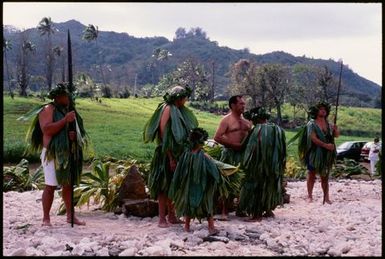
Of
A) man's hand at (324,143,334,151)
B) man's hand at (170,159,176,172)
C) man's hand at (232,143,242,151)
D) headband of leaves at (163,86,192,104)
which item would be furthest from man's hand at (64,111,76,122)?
man's hand at (324,143,334,151)

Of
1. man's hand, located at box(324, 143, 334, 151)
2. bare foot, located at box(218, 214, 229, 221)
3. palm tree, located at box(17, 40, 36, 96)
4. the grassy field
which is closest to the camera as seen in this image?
bare foot, located at box(218, 214, 229, 221)

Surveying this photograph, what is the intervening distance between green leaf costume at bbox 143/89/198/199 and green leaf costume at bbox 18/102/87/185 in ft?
2.45

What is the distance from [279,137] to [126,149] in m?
16.4

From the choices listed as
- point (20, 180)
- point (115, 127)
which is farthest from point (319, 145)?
point (115, 127)

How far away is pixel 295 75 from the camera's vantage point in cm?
6669

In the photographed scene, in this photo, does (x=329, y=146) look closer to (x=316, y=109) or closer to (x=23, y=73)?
(x=316, y=109)

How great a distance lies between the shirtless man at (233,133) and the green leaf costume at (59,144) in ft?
5.48

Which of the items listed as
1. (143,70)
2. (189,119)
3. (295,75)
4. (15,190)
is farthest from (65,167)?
(143,70)

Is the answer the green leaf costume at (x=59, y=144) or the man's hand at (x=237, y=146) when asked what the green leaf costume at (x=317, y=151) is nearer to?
the man's hand at (x=237, y=146)

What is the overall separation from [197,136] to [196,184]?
1.58ft

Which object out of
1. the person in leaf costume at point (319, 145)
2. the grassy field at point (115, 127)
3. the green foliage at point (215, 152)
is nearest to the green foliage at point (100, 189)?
the green foliage at point (215, 152)

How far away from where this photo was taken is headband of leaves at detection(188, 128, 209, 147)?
549 cm

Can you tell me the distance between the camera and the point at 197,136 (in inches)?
216

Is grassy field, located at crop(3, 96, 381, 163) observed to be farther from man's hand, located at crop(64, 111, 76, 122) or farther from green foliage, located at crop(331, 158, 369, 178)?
man's hand, located at crop(64, 111, 76, 122)
